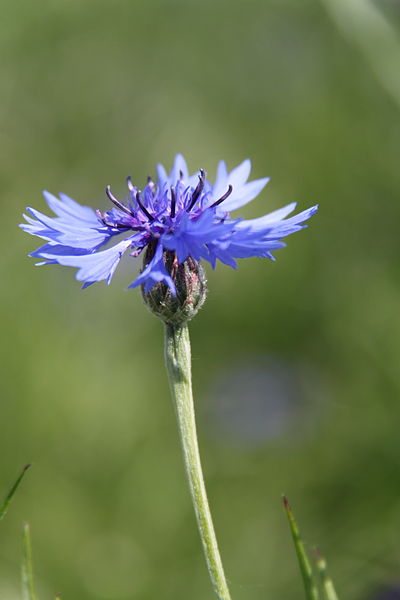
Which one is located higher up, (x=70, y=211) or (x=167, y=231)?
(x=70, y=211)

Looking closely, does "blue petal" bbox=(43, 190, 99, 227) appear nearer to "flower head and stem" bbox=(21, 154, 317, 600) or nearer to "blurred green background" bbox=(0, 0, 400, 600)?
"flower head and stem" bbox=(21, 154, 317, 600)

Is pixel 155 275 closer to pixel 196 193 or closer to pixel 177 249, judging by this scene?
pixel 177 249

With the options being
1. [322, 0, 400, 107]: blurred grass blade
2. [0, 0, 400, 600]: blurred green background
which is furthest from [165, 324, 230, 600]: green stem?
[322, 0, 400, 107]: blurred grass blade

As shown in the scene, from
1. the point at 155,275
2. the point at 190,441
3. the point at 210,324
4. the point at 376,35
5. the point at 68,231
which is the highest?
the point at 376,35

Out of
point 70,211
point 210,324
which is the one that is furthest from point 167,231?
point 210,324

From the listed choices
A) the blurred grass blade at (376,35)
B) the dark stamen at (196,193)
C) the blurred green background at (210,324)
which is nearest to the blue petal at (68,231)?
the dark stamen at (196,193)

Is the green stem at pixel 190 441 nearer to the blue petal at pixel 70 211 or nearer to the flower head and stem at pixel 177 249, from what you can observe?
the flower head and stem at pixel 177 249
